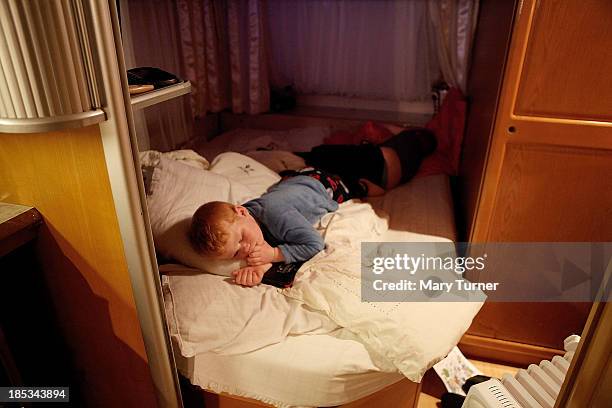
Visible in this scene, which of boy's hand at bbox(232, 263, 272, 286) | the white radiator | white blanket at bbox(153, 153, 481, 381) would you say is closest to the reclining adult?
white blanket at bbox(153, 153, 481, 381)

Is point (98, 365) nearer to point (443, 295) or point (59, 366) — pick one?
point (59, 366)

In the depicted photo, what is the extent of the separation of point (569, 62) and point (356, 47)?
183 centimetres

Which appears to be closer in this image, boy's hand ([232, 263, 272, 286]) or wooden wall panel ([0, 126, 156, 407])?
wooden wall panel ([0, 126, 156, 407])

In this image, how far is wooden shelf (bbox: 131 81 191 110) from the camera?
82cm

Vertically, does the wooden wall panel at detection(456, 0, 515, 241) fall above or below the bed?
above

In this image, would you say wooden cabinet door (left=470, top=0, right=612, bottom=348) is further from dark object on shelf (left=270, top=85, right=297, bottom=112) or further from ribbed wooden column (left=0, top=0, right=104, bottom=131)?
dark object on shelf (left=270, top=85, right=297, bottom=112)

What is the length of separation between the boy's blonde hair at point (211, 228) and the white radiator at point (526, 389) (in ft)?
2.88

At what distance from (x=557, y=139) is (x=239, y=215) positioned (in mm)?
1112

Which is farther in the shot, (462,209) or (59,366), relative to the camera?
(462,209)

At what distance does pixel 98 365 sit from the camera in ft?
3.72

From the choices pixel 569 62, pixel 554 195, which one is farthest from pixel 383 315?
pixel 569 62

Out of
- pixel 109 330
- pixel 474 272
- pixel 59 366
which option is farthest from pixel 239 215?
pixel 474 272

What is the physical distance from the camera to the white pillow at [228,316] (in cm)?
118

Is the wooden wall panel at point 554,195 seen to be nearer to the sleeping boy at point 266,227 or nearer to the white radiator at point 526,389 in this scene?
the white radiator at point 526,389
